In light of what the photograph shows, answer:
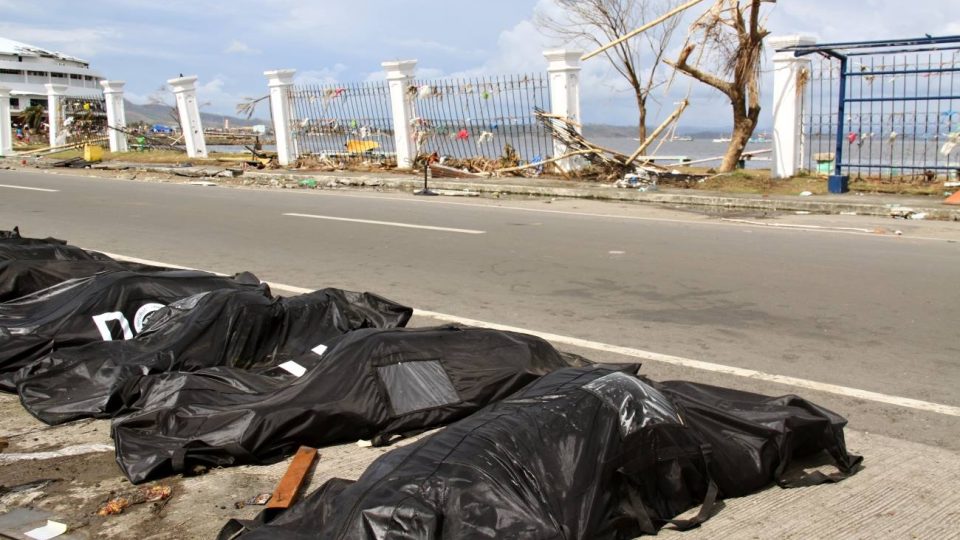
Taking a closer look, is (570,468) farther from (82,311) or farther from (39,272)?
(39,272)

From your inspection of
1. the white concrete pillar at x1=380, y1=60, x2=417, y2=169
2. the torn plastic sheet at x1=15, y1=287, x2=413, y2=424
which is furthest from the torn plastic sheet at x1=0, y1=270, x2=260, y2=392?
the white concrete pillar at x1=380, y1=60, x2=417, y2=169

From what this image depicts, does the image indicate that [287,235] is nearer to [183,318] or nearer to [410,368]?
[183,318]

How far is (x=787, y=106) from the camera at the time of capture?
559 inches

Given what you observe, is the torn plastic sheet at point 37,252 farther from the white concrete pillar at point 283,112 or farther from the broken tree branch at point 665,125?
the white concrete pillar at point 283,112

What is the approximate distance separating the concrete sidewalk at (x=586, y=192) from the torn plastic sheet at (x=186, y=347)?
8.70m

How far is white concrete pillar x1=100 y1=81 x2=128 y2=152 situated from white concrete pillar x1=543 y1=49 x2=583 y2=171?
659 inches

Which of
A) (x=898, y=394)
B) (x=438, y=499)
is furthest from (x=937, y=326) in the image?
(x=438, y=499)

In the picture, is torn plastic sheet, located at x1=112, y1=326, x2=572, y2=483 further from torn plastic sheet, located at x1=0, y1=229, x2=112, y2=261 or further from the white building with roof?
the white building with roof

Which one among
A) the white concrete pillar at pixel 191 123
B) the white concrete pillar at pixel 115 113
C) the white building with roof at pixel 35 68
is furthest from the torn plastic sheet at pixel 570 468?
the white building with roof at pixel 35 68

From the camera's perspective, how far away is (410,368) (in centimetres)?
400

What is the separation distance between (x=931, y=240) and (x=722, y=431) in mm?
7281

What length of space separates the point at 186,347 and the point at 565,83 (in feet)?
41.1

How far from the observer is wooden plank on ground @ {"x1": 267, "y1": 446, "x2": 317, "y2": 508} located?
3189 mm

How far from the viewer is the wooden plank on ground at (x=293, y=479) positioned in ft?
10.5
